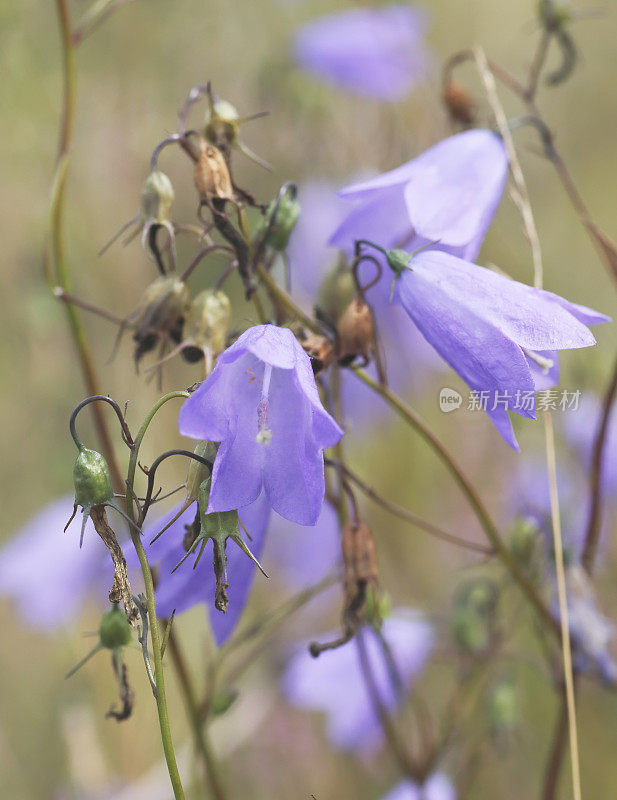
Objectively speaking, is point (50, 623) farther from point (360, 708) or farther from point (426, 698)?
point (426, 698)

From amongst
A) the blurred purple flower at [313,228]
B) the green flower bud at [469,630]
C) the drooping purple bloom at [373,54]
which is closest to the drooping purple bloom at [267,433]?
the green flower bud at [469,630]

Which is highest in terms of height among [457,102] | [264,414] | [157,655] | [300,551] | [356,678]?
[457,102]

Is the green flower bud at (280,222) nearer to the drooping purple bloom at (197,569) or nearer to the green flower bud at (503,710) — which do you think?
the drooping purple bloom at (197,569)

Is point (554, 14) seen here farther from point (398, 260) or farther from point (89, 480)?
point (89, 480)

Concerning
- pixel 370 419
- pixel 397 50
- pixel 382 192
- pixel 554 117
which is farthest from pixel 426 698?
pixel 554 117

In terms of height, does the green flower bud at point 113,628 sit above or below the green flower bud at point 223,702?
above

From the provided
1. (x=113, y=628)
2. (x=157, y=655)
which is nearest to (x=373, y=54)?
(x=113, y=628)
